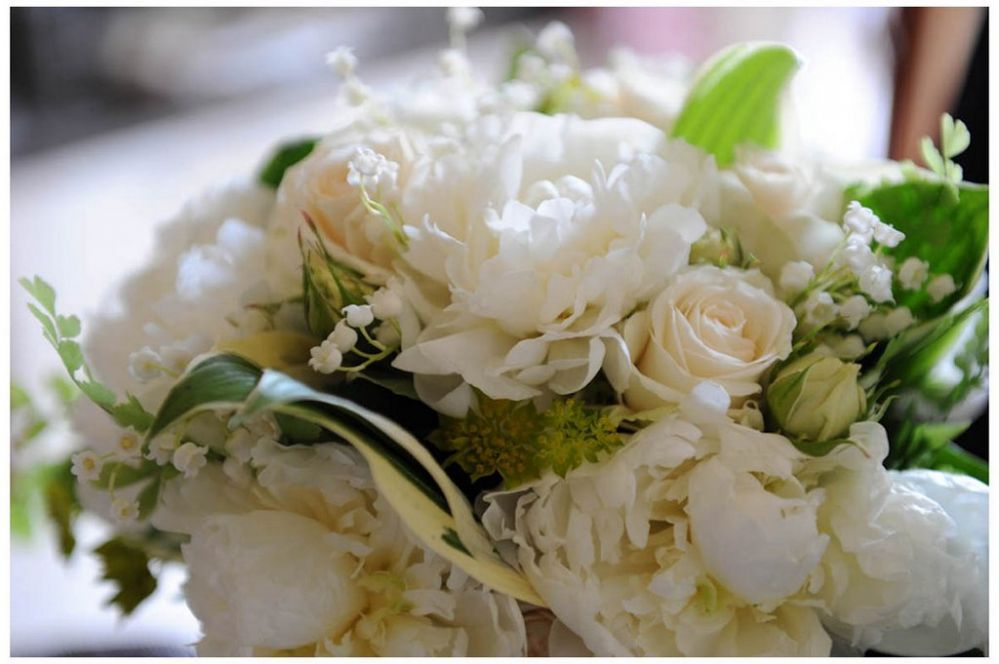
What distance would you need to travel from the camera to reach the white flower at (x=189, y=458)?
392 millimetres

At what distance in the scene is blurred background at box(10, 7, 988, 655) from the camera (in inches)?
57.2

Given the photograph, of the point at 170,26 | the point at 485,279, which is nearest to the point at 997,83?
the point at 485,279

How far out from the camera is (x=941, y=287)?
446 mm

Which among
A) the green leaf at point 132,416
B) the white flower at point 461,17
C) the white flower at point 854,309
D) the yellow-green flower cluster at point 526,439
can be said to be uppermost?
the white flower at point 461,17

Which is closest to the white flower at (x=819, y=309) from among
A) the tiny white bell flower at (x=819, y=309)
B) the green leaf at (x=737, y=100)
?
the tiny white bell flower at (x=819, y=309)

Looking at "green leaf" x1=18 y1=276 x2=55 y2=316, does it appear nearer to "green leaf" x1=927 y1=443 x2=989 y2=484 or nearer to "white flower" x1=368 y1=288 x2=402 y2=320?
"white flower" x1=368 y1=288 x2=402 y2=320

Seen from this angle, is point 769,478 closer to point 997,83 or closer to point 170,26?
point 997,83

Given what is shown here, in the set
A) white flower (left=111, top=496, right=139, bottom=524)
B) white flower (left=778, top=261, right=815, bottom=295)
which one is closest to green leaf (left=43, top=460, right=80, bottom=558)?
white flower (left=111, top=496, right=139, bottom=524)

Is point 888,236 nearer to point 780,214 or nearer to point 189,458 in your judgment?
point 780,214

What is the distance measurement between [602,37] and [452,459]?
153 centimetres

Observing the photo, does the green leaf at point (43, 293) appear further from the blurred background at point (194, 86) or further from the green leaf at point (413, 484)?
the blurred background at point (194, 86)

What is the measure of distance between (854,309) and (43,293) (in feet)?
1.05

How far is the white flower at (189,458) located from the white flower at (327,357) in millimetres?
57

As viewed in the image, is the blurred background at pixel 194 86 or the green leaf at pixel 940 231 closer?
the green leaf at pixel 940 231
